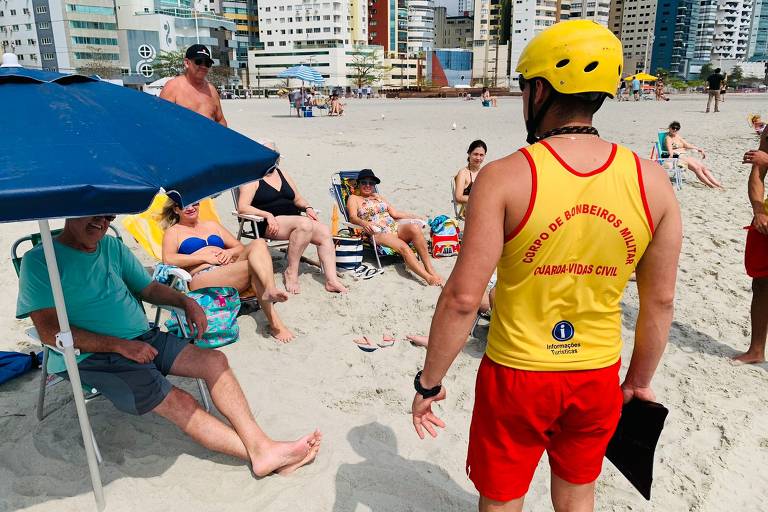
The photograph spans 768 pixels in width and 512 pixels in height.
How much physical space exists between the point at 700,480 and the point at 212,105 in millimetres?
5003

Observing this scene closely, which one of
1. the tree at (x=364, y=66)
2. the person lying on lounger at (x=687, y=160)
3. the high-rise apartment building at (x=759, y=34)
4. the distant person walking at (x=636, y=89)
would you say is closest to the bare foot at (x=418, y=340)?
the person lying on lounger at (x=687, y=160)

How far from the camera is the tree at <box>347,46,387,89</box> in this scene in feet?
307

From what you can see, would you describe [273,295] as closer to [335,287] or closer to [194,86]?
[335,287]

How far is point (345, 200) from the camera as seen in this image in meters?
5.69

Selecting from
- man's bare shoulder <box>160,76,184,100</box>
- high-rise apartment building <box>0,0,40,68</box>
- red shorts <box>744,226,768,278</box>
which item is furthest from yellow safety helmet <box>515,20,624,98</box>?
high-rise apartment building <box>0,0,40,68</box>

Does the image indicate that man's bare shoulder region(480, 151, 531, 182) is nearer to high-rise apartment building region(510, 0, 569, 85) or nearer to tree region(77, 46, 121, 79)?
tree region(77, 46, 121, 79)

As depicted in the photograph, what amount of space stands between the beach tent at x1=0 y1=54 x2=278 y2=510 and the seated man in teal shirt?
0.27 meters

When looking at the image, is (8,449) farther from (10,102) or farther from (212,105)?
(212,105)

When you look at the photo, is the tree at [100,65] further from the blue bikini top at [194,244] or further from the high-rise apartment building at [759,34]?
the high-rise apartment building at [759,34]

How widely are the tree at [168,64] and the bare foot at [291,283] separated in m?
81.4

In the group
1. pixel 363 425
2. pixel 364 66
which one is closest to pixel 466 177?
pixel 363 425

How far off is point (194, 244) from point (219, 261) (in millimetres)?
238

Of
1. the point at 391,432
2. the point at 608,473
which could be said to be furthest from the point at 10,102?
the point at 608,473

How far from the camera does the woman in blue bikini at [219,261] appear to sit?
3973 mm
